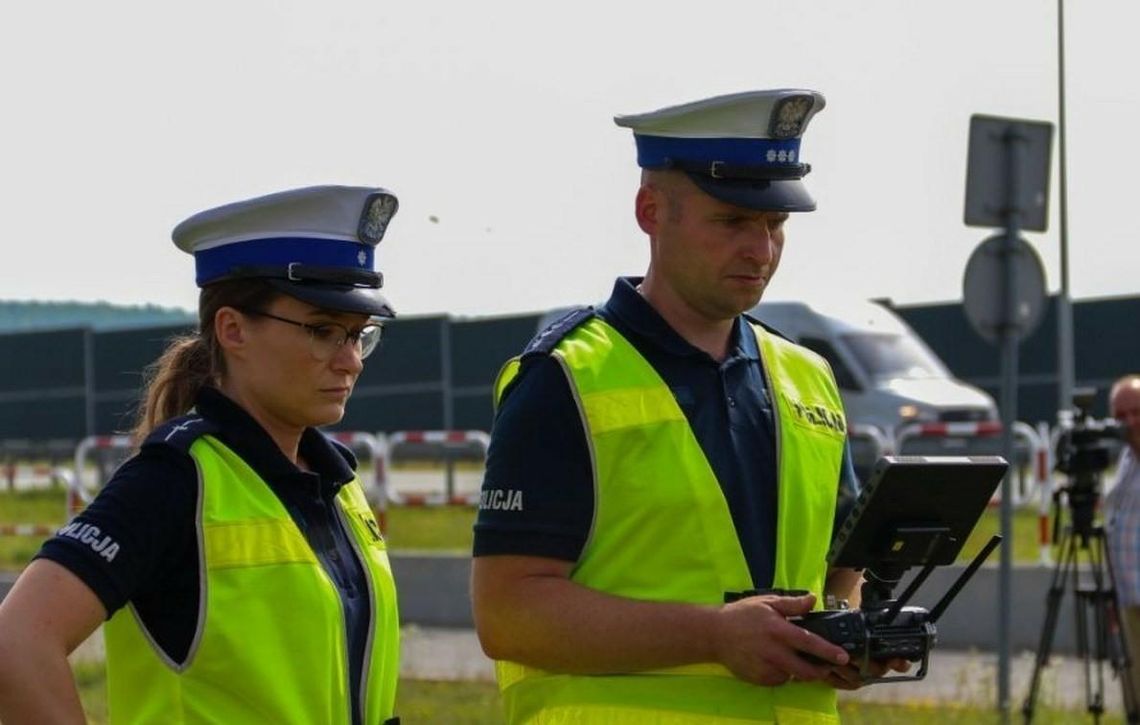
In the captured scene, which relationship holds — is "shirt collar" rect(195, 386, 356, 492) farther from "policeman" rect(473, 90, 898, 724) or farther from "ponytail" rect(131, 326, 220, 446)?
"policeman" rect(473, 90, 898, 724)

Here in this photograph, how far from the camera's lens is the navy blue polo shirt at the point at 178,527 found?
3846 mm

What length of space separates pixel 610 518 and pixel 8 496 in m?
27.5

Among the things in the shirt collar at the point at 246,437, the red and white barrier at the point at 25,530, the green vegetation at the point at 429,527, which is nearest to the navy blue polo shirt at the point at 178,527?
the shirt collar at the point at 246,437

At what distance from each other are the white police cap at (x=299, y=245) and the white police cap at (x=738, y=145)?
0.58 meters

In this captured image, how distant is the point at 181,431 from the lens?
4098 mm

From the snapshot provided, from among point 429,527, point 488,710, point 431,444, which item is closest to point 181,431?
point 488,710

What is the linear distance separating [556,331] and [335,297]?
484 mm

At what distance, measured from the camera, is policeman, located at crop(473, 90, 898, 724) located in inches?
171


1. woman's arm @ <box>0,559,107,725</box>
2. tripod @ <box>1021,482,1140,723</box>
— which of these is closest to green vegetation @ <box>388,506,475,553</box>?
tripod @ <box>1021,482,1140,723</box>

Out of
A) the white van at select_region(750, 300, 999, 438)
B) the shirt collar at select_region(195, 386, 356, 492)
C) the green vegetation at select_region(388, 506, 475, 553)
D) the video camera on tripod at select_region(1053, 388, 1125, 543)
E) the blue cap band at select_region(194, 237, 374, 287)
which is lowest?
the green vegetation at select_region(388, 506, 475, 553)

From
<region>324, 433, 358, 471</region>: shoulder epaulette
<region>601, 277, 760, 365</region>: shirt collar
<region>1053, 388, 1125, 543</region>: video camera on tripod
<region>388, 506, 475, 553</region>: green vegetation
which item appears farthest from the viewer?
<region>388, 506, 475, 553</region>: green vegetation

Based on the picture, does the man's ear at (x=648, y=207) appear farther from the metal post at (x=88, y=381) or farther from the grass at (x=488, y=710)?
the metal post at (x=88, y=381)

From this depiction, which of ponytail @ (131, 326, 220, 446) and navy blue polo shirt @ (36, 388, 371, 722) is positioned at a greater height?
ponytail @ (131, 326, 220, 446)

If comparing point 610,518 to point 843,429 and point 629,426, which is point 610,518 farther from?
point 843,429
